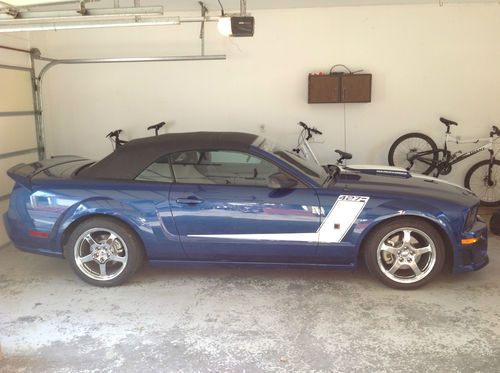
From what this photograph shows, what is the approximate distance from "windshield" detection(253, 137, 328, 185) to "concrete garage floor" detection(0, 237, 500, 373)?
2.98ft

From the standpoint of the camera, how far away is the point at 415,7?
19.7 ft

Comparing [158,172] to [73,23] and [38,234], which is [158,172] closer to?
[38,234]

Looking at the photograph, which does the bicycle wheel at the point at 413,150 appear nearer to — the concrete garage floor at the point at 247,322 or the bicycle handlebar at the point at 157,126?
the concrete garage floor at the point at 247,322

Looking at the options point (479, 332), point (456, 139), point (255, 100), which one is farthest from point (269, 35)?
point (479, 332)

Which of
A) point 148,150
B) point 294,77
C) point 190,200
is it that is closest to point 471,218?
point 190,200

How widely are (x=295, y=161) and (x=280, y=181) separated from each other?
0.53m

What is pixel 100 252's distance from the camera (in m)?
3.80

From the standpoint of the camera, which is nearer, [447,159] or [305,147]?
[447,159]

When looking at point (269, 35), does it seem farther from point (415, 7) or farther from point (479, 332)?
point (479, 332)

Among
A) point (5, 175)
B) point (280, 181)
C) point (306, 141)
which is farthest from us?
point (306, 141)

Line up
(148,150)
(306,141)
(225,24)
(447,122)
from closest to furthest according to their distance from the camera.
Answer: (148,150) < (225,24) < (447,122) < (306,141)

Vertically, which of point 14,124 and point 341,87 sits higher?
point 341,87

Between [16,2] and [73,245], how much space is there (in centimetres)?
192

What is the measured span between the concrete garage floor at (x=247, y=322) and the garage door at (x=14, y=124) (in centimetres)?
151
